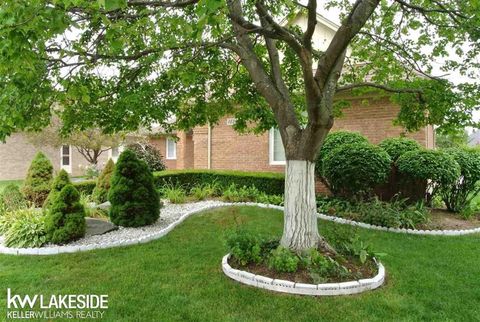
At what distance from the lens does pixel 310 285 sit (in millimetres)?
4320

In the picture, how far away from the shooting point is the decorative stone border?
169 inches

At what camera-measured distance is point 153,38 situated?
5.83 m

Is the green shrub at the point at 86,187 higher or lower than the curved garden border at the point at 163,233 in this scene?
higher

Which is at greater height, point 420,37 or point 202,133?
point 420,37

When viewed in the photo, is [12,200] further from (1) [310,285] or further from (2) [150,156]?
(1) [310,285]

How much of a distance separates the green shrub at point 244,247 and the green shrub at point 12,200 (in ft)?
20.0

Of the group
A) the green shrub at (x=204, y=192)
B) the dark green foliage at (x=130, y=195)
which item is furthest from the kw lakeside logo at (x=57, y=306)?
the green shrub at (x=204, y=192)

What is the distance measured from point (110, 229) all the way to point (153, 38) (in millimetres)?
3831

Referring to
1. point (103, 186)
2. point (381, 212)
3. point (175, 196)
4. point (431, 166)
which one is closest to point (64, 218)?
point (103, 186)

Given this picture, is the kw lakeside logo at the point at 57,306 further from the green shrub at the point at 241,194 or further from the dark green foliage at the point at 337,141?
the dark green foliage at the point at 337,141

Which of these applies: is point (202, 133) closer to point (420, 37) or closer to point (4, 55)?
point (420, 37)

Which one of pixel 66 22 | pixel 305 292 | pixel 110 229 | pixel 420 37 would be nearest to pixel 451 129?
pixel 420 37

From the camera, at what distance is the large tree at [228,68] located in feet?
12.1

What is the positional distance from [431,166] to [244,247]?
5.45 meters
